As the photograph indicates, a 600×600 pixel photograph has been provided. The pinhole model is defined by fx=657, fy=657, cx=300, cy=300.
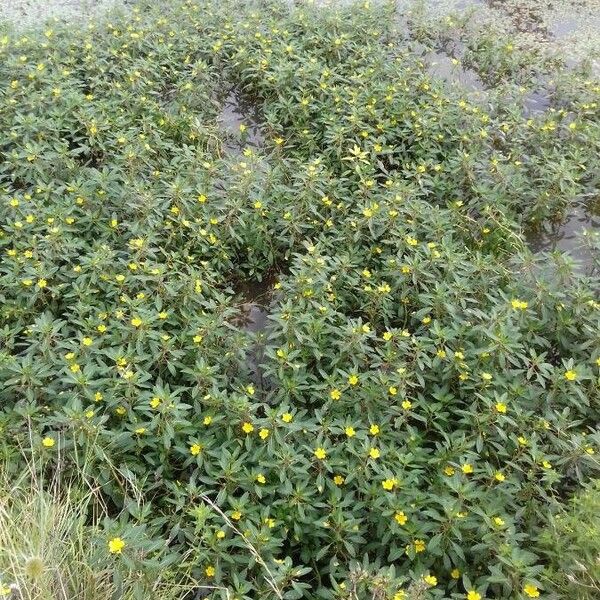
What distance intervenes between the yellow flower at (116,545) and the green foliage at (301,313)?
11 cm

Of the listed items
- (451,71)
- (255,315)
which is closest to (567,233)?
(451,71)

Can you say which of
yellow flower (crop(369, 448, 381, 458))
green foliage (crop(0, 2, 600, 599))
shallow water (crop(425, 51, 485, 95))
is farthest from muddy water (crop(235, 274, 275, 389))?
shallow water (crop(425, 51, 485, 95))

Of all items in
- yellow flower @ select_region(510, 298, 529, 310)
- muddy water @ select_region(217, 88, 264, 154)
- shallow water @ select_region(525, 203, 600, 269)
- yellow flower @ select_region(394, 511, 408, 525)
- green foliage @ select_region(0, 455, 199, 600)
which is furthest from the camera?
muddy water @ select_region(217, 88, 264, 154)

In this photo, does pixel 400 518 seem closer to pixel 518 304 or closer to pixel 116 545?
pixel 116 545

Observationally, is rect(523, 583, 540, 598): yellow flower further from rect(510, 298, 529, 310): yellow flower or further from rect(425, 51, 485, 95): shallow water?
rect(425, 51, 485, 95): shallow water

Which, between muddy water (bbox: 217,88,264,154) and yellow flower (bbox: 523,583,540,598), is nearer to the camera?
yellow flower (bbox: 523,583,540,598)

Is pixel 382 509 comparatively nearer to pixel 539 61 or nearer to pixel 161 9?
pixel 539 61

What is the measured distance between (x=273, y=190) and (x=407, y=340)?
1.13 m

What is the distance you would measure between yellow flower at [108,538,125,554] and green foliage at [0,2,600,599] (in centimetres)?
11

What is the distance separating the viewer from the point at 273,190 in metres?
3.33

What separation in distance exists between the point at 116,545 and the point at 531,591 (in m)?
1.22

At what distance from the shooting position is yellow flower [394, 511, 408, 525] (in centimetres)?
211

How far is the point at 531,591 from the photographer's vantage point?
1.93 meters

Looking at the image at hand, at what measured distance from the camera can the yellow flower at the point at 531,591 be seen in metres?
1.92
